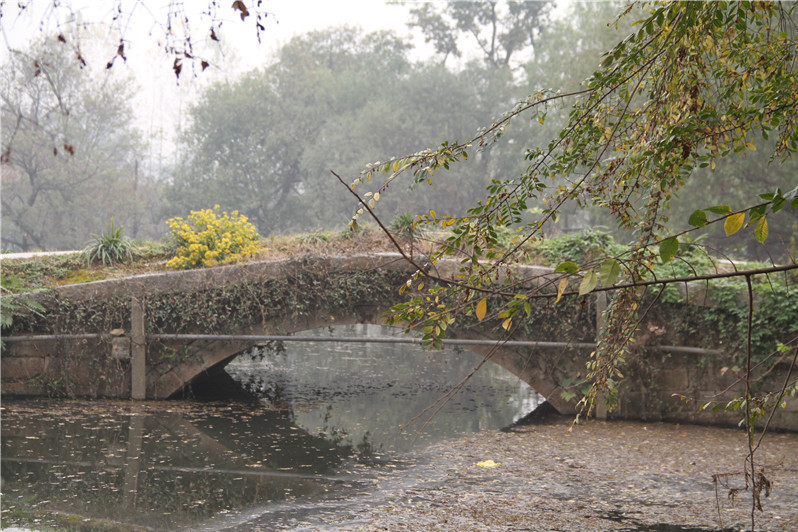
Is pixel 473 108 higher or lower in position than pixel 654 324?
higher

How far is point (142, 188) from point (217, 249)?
26.6 metres

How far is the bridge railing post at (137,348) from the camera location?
8.63m

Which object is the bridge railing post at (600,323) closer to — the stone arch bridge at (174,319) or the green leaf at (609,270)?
the stone arch bridge at (174,319)

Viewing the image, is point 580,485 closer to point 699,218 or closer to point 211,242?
point 699,218

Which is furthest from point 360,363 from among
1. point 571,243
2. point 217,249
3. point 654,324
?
point 654,324

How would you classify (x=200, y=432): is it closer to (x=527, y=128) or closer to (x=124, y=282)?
(x=124, y=282)

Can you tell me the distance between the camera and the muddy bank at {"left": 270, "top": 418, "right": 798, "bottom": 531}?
4.76 metres

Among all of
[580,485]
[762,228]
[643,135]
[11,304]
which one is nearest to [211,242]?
[11,304]

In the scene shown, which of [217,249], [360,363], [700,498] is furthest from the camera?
[360,363]

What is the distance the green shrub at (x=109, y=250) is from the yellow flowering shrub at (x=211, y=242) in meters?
0.85

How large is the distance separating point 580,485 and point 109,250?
25.3 ft

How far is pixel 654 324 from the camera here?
25.2ft

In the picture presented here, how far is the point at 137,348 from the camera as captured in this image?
28.3 feet

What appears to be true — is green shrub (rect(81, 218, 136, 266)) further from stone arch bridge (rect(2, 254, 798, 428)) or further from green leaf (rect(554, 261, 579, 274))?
green leaf (rect(554, 261, 579, 274))
